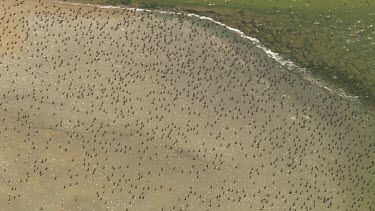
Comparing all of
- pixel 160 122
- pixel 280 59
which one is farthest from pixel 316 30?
pixel 160 122

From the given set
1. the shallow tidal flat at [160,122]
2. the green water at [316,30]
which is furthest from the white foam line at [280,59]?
the shallow tidal flat at [160,122]

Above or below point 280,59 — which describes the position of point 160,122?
below

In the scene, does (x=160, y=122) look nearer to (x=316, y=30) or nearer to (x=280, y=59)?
(x=280, y=59)

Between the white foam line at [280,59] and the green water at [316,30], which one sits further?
the green water at [316,30]

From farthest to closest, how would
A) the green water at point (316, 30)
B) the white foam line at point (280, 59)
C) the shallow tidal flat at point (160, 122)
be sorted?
the green water at point (316, 30)
the white foam line at point (280, 59)
the shallow tidal flat at point (160, 122)

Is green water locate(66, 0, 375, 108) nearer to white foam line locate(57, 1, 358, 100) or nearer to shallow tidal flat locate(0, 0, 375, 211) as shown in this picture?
white foam line locate(57, 1, 358, 100)

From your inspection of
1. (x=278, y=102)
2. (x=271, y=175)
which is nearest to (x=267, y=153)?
(x=271, y=175)

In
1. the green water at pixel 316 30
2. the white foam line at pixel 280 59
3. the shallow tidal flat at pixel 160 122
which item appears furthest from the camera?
the green water at pixel 316 30

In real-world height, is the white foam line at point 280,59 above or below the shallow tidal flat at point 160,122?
above

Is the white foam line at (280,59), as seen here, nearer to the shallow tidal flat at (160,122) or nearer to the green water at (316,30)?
the green water at (316,30)
